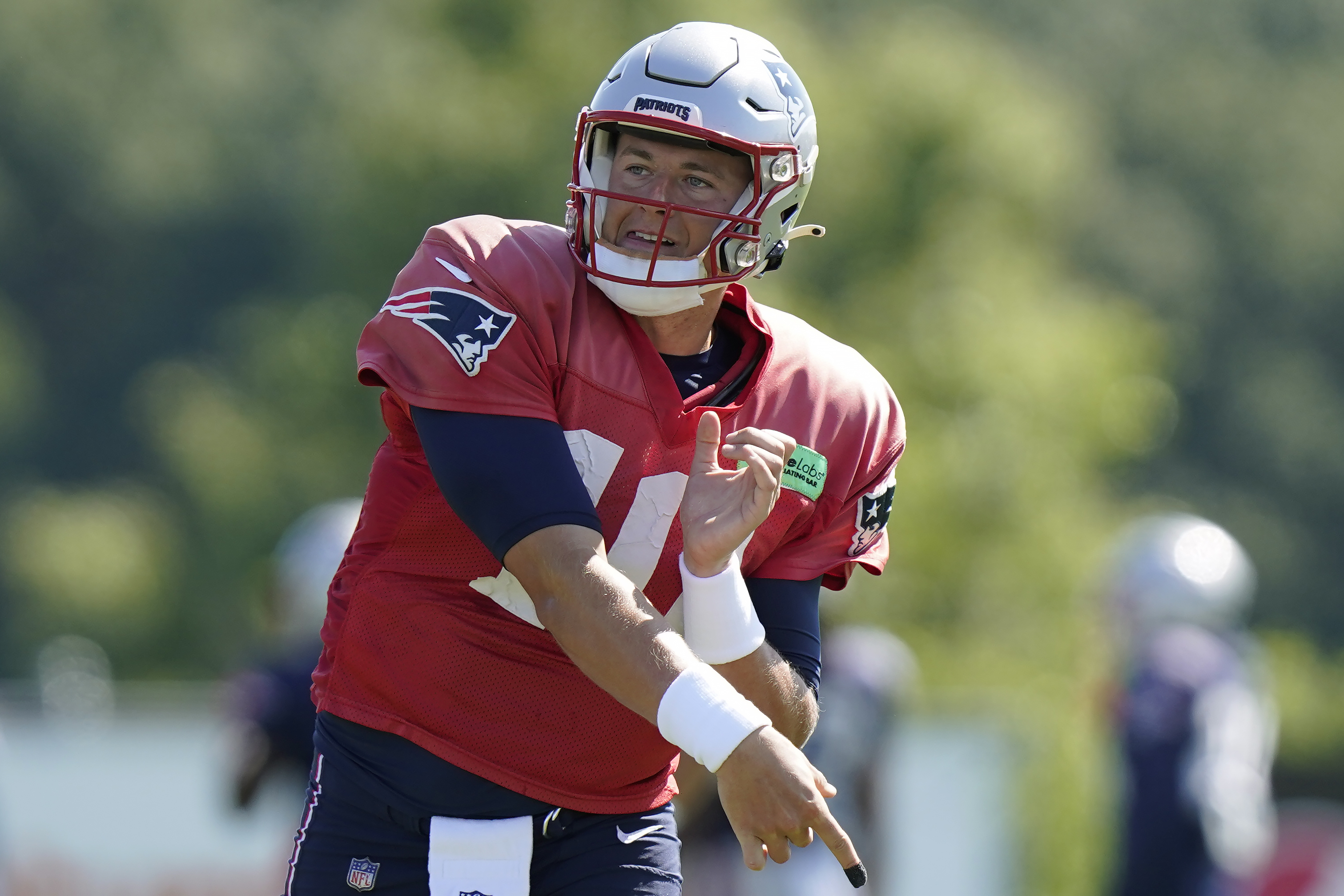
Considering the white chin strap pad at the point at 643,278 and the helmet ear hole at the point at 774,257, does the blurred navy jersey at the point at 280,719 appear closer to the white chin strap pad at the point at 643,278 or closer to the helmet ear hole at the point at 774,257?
the helmet ear hole at the point at 774,257

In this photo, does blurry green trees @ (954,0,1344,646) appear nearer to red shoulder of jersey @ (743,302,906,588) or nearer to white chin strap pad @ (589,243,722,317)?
red shoulder of jersey @ (743,302,906,588)

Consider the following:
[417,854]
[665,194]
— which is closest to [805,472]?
[665,194]

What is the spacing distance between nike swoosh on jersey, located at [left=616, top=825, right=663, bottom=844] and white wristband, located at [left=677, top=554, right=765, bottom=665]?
0.39 m

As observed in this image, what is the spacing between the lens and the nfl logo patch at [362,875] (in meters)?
3.38

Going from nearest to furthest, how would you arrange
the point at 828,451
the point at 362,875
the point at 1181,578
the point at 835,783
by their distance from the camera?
the point at 362,875 → the point at 828,451 → the point at 835,783 → the point at 1181,578

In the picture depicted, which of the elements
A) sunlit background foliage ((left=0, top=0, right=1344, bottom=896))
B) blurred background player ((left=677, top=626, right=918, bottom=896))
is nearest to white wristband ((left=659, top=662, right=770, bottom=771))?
blurred background player ((left=677, top=626, right=918, bottom=896))

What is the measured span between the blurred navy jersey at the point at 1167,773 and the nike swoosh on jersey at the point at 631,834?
4.62m

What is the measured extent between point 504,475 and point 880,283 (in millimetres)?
19368

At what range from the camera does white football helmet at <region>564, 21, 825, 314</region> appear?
11.4ft

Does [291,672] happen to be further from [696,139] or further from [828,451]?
[696,139]

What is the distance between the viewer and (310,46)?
42469 millimetres

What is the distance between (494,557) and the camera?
3332 millimetres

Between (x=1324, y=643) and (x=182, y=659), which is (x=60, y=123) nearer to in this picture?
(x=182, y=659)

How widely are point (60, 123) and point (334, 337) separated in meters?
19.3
